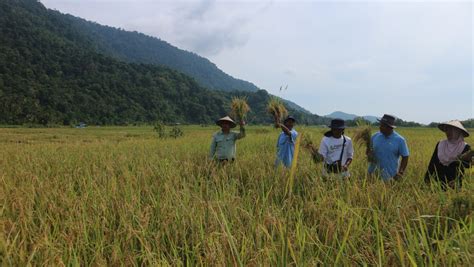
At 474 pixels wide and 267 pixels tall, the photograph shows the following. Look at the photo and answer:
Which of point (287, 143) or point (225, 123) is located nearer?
point (287, 143)

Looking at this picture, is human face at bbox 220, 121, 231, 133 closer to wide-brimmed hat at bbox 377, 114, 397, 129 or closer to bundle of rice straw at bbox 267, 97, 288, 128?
bundle of rice straw at bbox 267, 97, 288, 128

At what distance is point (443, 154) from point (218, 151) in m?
3.04

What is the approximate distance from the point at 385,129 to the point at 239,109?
213 centimetres

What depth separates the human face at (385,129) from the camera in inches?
165

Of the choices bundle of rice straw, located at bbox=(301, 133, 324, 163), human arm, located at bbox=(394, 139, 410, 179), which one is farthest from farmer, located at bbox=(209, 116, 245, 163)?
human arm, located at bbox=(394, 139, 410, 179)

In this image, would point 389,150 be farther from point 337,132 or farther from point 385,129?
point 337,132

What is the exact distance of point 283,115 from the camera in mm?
4941

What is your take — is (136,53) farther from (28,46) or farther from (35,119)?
(35,119)

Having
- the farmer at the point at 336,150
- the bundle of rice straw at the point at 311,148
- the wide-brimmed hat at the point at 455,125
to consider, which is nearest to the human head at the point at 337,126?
the farmer at the point at 336,150

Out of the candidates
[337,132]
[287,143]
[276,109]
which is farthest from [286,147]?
[337,132]

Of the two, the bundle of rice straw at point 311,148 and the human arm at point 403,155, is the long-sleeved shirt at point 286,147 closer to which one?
the bundle of rice straw at point 311,148

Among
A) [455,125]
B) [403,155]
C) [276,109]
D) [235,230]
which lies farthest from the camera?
[276,109]

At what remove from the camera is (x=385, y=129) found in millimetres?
4219

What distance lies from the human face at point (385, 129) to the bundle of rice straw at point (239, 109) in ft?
6.61
